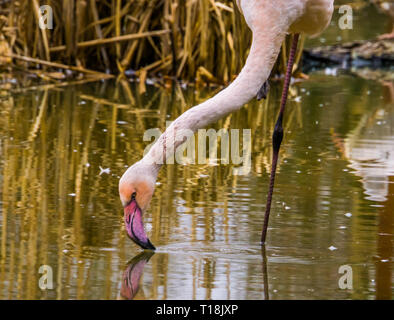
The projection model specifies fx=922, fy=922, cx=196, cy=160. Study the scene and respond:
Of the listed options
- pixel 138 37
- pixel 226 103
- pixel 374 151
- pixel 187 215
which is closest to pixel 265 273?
pixel 226 103

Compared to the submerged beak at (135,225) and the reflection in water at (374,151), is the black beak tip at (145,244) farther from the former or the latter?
the reflection in water at (374,151)

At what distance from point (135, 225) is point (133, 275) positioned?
36cm

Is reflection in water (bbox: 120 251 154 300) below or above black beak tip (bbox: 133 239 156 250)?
below

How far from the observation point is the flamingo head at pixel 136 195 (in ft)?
15.9

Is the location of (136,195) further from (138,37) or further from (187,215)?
(138,37)

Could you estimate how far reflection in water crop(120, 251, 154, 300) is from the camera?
4324 millimetres

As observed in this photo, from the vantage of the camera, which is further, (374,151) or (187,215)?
(374,151)

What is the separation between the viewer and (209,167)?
281 inches

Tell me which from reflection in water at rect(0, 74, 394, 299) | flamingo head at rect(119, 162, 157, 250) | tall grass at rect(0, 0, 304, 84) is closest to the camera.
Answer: reflection in water at rect(0, 74, 394, 299)

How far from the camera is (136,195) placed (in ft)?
16.0

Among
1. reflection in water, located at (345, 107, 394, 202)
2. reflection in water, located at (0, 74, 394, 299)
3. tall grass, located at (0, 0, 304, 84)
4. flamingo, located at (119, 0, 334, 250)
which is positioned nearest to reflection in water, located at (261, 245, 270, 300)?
reflection in water, located at (0, 74, 394, 299)

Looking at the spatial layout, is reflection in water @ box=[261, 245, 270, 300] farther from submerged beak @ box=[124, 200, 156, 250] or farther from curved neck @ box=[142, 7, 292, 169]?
curved neck @ box=[142, 7, 292, 169]

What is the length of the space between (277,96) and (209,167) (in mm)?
3661

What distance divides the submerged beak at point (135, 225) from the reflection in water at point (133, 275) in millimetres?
74
